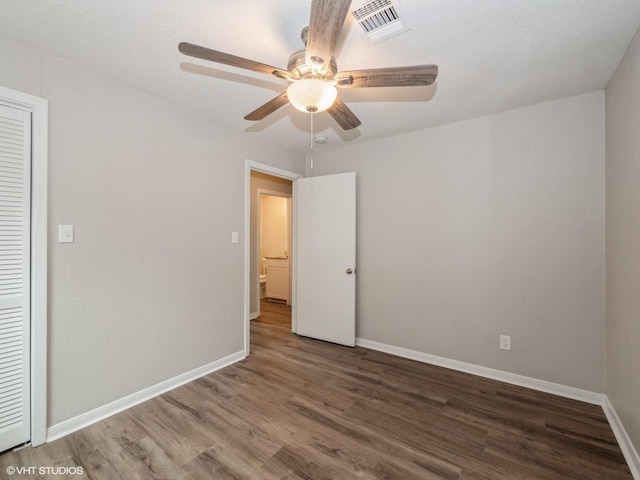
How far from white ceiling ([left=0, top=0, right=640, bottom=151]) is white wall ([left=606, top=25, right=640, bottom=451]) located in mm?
211

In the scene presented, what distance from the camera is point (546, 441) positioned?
5.97ft

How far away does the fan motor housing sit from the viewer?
4.57 ft

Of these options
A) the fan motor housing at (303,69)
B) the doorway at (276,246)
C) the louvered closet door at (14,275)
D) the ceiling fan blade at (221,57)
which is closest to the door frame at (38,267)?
the louvered closet door at (14,275)

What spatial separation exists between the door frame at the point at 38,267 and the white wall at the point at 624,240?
136 inches

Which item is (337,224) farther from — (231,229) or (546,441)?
(546,441)

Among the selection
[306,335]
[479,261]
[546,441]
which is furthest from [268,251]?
[546,441]

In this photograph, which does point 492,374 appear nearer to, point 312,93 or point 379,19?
point 312,93

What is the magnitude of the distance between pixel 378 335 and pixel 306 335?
3.12 feet

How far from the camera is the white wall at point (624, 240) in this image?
161 cm

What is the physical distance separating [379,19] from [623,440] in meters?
2.83

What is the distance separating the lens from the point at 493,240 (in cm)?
262

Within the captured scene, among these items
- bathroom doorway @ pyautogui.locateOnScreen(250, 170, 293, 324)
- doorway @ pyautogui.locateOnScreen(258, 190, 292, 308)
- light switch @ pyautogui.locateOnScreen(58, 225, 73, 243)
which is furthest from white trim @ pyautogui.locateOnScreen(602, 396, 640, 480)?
doorway @ pyautogui.locateOnScreen(258, 190, 292, 308)

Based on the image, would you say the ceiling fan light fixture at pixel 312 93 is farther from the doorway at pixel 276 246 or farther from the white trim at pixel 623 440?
the doorway at pixel 276 246

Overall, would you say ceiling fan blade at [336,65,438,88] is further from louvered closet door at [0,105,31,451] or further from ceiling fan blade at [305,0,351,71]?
louvered closet door at [0,105,31,451]
